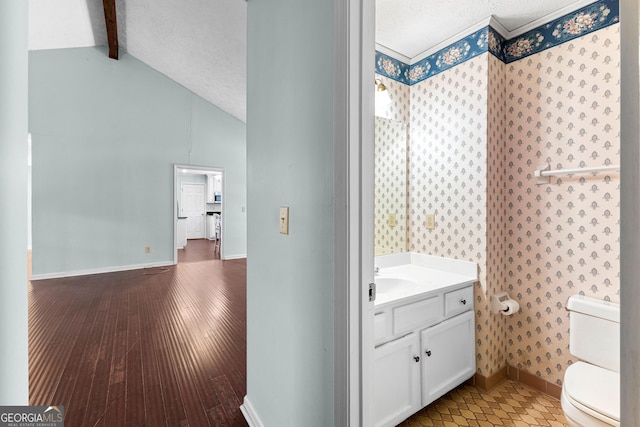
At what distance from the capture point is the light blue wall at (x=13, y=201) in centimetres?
38

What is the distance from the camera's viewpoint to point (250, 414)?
1.56 metres

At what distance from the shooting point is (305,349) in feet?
3.49

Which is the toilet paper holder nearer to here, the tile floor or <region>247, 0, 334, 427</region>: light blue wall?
the tile floor

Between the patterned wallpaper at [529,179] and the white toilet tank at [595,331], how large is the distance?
0.56ft

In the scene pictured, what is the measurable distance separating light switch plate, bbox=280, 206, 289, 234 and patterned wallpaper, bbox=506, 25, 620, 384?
180 centimetres

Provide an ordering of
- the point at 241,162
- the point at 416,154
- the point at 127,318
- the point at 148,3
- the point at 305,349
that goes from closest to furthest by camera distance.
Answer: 1. the point at 305,349
2. the point at 416,154
3. the point at 127,318
4. the point at 148,3
5. the point at 241,162

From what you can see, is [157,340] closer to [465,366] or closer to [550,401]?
[465,366]

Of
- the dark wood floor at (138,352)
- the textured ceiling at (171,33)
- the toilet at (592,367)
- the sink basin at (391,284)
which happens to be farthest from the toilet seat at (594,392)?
the textured ceiling at (171,33)

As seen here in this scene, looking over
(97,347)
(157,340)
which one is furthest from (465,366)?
(97,347)

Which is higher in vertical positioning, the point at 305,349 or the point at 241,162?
the point at 241,162

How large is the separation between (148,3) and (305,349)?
14.3ft

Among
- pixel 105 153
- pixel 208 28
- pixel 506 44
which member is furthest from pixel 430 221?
pixel 105 153

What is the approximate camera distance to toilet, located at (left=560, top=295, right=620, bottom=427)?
48.3 inches

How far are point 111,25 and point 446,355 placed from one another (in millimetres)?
5511
